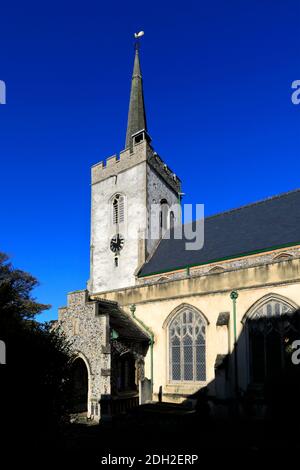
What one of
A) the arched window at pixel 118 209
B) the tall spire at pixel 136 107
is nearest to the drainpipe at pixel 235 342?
the arched window at pixel 118 209

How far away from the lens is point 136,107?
124 feet

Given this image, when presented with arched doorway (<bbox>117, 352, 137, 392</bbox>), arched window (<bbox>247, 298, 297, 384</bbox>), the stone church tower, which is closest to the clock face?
the stone church tower

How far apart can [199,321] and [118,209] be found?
53.5 ft

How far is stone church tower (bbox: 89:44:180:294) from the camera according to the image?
3072cm

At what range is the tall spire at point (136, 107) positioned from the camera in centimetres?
3666

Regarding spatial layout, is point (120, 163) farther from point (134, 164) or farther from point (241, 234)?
point (241, 234)

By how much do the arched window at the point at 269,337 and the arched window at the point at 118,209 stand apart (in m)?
17.7

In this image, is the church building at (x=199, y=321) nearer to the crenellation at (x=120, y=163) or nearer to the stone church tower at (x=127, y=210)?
A: the stone church tower at (x=127, y=210)

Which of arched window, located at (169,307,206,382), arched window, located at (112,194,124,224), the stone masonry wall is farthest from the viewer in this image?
arched window, located at (112,194,124,224)

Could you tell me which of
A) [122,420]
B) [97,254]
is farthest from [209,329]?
[97,254]

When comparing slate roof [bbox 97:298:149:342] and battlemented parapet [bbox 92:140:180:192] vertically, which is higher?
battlemented parapet [bbox 92:140:180:192]

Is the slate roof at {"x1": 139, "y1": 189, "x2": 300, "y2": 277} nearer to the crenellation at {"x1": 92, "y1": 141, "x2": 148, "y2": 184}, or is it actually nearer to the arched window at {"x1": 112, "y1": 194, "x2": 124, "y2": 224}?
the arched window at {"x1": 112, "y1": 194, "x2": 124, "y2": 224}
